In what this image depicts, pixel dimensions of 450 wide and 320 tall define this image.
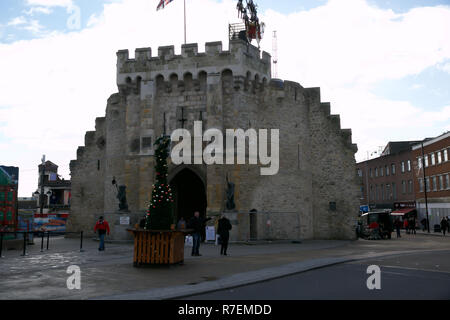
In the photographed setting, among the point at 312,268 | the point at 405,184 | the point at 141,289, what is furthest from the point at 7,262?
the point at 405,184

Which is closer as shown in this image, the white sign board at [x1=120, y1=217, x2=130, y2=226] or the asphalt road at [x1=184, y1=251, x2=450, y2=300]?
the asphalt road at [x1=184, y1=251, x2=450, y2=300]

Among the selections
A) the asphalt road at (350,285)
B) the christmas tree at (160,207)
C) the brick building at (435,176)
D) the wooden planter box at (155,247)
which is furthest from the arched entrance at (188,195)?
the brick building at (435,176)

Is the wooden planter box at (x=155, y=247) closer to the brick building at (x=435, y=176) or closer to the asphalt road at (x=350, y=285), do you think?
the asphalt road at (x=350, y=285)

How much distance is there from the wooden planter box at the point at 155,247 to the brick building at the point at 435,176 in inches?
1306

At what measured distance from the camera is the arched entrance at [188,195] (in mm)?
25281

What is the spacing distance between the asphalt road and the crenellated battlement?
13.4m

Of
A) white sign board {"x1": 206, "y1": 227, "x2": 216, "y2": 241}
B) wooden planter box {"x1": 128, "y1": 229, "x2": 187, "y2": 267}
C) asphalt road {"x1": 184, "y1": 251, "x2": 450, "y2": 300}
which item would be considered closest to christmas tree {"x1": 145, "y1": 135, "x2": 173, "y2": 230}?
wooden planter box {"x1": 128, "y1": 229, "x2": 187, "y2": 267}

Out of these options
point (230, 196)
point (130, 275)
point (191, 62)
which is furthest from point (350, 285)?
point (191, 62)

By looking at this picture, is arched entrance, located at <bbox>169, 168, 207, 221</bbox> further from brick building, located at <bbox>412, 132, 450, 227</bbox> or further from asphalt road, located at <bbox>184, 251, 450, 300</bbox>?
brick building, located at <bbox>412, 132, 450, 227</bbox>

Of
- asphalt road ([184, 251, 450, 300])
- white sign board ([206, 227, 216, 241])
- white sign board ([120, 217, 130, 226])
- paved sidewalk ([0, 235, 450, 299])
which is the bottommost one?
asphalt road ([184, 251, 450, 300])

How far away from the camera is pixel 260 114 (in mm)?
24844

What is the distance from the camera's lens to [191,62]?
76.4 feet

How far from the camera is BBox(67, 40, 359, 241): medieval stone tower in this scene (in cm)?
2283
